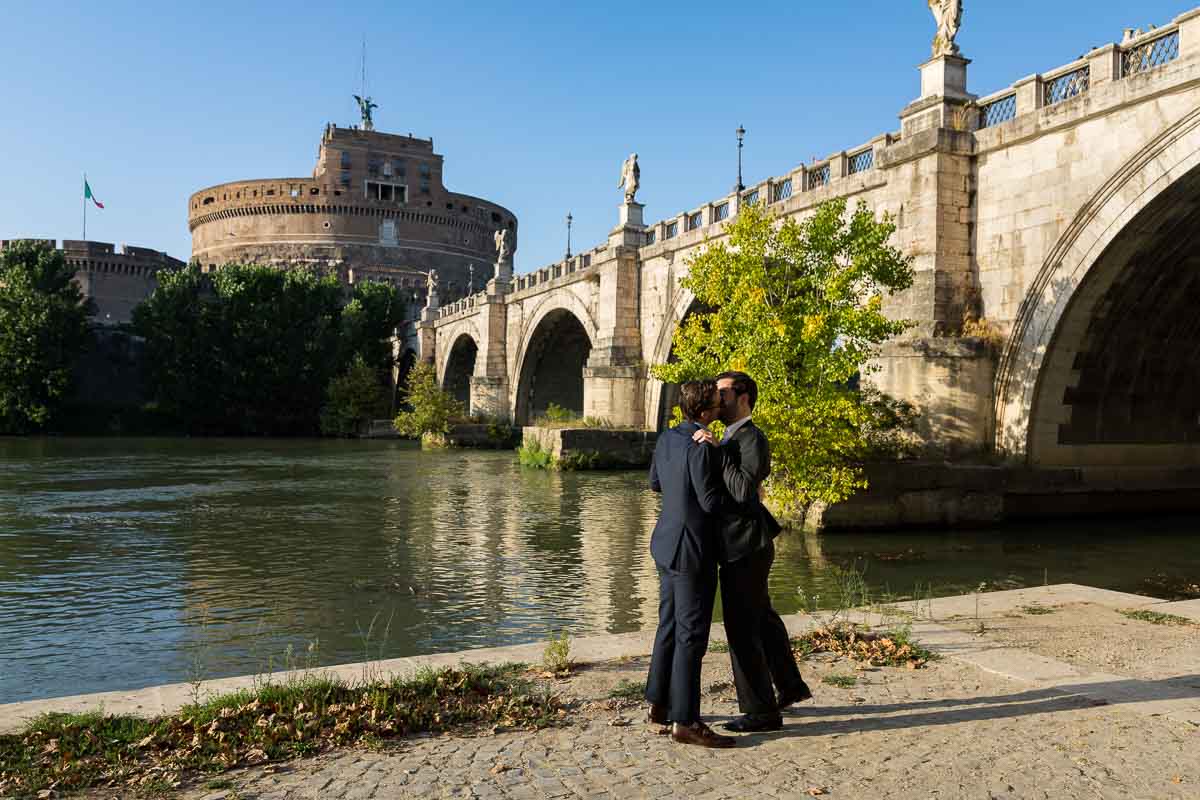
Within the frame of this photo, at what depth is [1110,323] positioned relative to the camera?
15.8m

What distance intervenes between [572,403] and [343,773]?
42450 mm

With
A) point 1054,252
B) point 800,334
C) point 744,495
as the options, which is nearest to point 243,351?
point 800,334

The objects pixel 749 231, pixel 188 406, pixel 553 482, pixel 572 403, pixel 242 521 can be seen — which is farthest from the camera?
pixel 188 406

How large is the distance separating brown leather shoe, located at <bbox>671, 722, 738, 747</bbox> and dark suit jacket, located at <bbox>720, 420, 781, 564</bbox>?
808 millimetres

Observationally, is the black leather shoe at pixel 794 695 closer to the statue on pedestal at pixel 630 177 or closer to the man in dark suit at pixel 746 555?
the man in dark suit at pixel 746 555

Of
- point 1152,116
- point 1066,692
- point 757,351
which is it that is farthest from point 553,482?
point 1066,692

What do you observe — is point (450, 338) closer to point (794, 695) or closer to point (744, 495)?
point (794, 695)

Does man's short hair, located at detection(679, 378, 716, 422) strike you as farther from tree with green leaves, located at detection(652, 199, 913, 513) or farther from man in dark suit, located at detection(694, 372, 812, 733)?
tree with green leaves, located at detection(652, 199, 913, 513)

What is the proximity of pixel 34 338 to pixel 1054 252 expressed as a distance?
5486 centimetres

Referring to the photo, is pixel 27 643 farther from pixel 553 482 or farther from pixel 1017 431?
pixel 553 482

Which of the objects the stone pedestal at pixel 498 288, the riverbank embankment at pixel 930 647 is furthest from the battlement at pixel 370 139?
the riverbank embankment at pixel 930 647

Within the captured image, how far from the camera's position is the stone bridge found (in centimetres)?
1377

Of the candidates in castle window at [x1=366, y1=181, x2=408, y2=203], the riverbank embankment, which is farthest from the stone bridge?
castle window at [x1=366, y1=181, x2=408, y2=203]

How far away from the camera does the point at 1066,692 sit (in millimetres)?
5172
